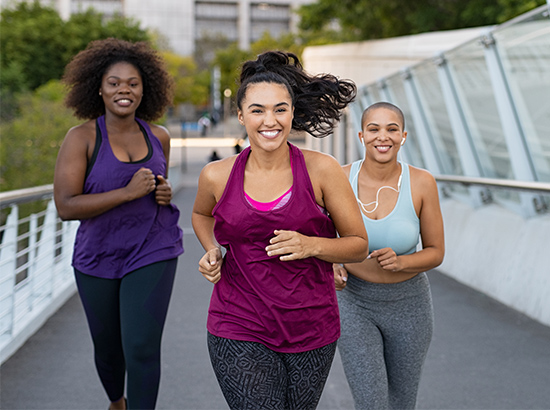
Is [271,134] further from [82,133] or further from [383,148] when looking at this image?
[82,133]

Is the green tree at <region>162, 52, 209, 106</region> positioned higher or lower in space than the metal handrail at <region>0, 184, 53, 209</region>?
higher

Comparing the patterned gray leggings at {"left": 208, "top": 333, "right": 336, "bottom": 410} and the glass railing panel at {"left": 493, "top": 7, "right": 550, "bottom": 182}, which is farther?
the glass railing panel at {"left": 493, "top": 7, "right": 550, "bottom": 182}

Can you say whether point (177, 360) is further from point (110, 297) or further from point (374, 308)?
point (374, 308)

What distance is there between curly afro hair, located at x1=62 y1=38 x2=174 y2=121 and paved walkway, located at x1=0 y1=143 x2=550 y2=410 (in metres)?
1.88

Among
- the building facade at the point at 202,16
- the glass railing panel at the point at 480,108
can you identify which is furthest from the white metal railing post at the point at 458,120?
the building facade at the point at 202,16

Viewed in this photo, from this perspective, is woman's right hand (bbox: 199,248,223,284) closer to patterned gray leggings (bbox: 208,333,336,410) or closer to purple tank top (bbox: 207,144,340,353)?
purple tank top (bbox: 207,144,340,353)

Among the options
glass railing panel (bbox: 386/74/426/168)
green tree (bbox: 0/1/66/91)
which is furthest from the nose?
green tree (bbox: 0/1/66/91)

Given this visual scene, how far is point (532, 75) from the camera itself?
7719 millimetres

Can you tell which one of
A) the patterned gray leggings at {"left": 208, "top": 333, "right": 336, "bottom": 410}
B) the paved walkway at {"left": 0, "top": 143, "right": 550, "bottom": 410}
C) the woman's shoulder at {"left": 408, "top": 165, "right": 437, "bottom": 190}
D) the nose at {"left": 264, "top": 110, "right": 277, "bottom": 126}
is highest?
the nose at {"left": 264, "top": 110, "right": 277, "bottom": 126}

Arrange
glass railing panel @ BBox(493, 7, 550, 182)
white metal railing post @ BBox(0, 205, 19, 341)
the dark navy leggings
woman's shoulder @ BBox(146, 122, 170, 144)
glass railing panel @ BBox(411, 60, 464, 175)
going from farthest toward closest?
1. glass railing panel @ BBox(411, 60, 464, 175)
2. glass railing panel @ BBox(493, 7, 550, 182)
3. white metal railing post @ BBox(0, 205, 19, 341)
4. woman's shoulder @ BBox(146, 122, 170, 144)
5. the dark navy leggings

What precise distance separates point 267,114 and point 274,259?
1.76 ft

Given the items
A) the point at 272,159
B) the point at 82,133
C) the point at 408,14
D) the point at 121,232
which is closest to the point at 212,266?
the point at 272,159

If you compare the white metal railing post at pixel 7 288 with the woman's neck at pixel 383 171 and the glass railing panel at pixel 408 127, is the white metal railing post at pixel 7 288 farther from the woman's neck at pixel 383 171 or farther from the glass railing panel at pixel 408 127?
the glass railing panel at pixel 408 127

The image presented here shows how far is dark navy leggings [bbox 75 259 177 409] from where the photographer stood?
156 inches
